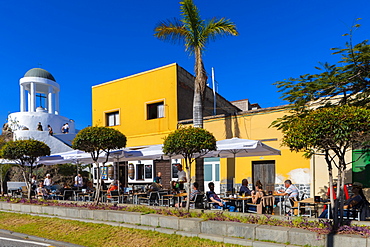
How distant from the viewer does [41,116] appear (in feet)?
98.7

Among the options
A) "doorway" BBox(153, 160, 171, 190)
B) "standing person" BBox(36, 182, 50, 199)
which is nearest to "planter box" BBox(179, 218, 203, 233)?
"standing person" BBox(36, 182, 50, 199)

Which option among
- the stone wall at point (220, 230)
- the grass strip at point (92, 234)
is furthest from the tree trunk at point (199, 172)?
the grass strip at point (92, 234)

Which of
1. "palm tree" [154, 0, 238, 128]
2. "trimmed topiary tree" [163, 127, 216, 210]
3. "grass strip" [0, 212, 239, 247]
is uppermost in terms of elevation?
"palm tree" [154, 0, 238, 128]

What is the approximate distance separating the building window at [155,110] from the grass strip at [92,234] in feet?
33.5

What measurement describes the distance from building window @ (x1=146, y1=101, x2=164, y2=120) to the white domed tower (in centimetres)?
1238

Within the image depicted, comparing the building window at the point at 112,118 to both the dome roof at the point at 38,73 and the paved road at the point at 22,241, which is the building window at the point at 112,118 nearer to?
the paved road at the point at 22,241

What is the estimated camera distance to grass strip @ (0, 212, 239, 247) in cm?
661

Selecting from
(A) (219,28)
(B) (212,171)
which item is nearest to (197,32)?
(A) (219,28)

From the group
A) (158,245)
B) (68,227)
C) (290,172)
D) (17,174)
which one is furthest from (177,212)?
(17,174)

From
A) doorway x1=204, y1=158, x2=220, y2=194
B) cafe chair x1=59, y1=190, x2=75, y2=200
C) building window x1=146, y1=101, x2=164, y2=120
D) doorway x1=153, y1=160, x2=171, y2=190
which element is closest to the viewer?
cafe chair x1=59, y1=190, x2=75, y2=200

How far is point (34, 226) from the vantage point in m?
8.66

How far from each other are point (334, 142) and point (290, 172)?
8.26 m

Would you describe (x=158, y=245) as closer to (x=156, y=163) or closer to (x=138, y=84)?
(x=156, y=163)

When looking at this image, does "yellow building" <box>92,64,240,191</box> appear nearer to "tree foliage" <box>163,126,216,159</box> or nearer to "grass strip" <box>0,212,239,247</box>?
"tree foliage" <box>163,126,216,159</box>
